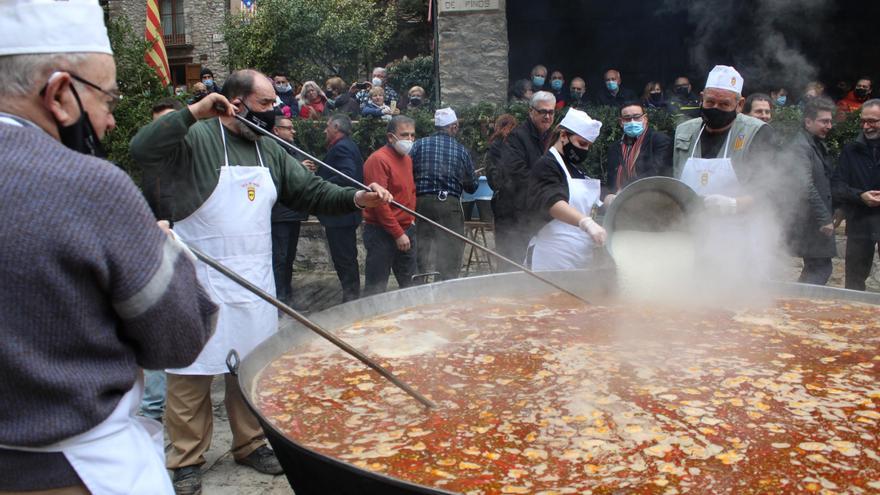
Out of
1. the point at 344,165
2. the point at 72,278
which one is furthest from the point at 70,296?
the point at 344,165

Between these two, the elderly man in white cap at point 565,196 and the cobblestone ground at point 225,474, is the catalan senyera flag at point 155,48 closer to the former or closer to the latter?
the cobblestone ground at point 225,474

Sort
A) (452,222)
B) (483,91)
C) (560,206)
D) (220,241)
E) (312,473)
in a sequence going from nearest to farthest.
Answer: (312,473), (220,241), (560,206), (452,222), (483,91)

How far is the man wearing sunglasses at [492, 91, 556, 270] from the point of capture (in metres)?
6.75

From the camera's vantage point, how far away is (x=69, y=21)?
1.63 meters

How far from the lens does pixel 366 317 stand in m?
4.15

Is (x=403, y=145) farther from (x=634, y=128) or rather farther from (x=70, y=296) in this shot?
(x=70, y=296)

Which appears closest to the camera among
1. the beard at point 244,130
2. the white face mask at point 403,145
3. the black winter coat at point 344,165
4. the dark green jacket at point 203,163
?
the dark green jacket at point 203,163

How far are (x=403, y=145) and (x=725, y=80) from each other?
10.6 feet

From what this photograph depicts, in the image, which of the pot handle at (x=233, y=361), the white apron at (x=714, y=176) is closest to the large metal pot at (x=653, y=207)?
the white apron at (x=714, y=176)

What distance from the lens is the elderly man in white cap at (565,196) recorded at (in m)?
5.04

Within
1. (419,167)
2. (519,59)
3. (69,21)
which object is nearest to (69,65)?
(69,21)

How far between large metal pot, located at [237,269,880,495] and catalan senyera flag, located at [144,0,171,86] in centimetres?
779

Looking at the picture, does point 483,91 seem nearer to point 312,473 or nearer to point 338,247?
point 338,247

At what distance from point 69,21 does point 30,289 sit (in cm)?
61
